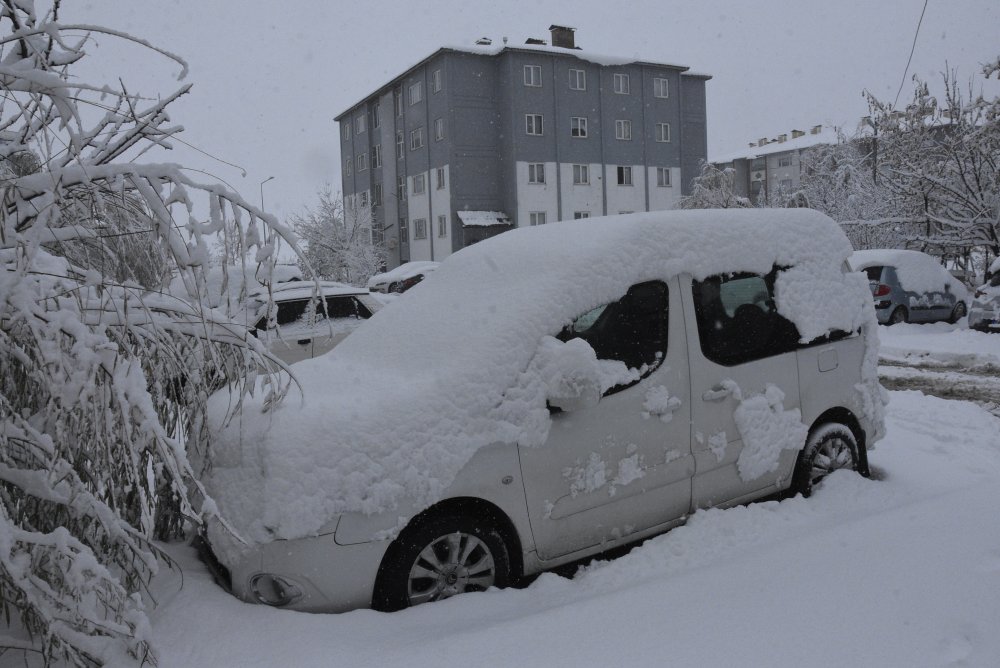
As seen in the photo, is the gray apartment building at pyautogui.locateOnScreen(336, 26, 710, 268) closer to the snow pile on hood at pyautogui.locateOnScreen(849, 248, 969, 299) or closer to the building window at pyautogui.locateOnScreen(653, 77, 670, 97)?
the building window at pyautogui.locateOnScreen(653, 77, 670, 97)

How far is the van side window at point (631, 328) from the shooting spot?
388 cm

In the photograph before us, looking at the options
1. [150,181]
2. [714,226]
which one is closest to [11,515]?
[150,181]

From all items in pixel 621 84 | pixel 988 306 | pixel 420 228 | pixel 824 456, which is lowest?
pixel 824 456

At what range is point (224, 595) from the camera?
10.7 feet

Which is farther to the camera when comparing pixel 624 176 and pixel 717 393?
pixel 624 176

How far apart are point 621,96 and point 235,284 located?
144ft

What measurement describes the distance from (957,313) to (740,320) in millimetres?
14284

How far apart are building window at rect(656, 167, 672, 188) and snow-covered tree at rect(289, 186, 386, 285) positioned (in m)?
17.3

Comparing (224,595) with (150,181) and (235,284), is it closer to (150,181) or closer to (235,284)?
(235,284)

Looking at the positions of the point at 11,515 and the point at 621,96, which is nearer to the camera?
the point at 11,515

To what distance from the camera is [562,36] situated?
43.6 m

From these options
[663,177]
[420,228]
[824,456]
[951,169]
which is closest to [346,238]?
[420,228]

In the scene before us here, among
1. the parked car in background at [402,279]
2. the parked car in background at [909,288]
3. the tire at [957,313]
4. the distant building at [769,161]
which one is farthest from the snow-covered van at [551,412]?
the distant building at [769,161]

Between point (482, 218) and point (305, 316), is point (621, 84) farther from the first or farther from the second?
point (305, 316)
